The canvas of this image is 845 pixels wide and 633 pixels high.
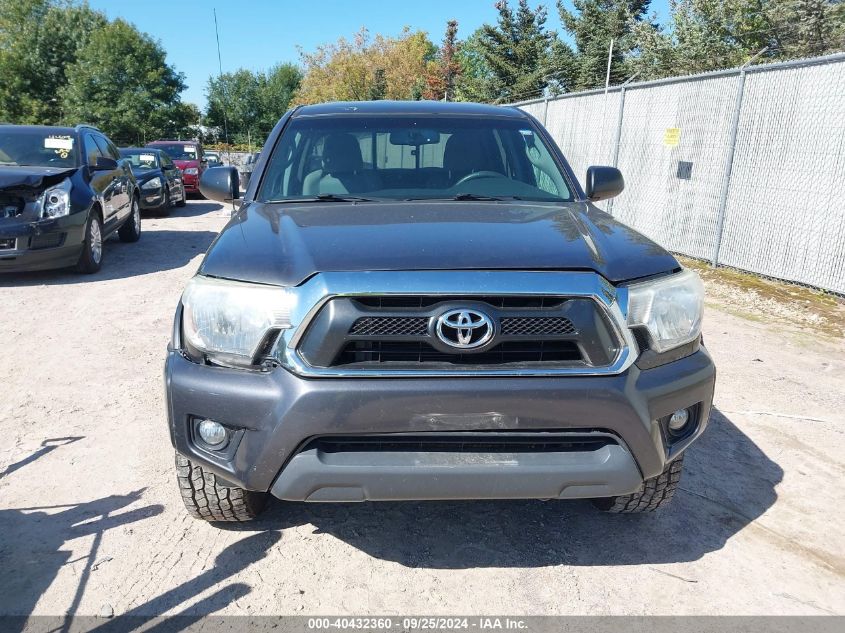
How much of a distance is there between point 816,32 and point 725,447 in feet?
114

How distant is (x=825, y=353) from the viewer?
560 centimetres

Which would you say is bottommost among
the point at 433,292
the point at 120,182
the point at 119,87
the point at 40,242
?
the point at 40,242

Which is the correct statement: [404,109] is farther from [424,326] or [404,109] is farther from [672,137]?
[672,137]

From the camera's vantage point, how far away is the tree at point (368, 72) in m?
52.5

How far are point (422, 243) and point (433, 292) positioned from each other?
0.30m

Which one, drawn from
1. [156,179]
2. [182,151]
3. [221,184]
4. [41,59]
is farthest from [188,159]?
[41,59]

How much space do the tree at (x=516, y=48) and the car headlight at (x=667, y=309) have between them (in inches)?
1809

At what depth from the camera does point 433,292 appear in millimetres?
2164

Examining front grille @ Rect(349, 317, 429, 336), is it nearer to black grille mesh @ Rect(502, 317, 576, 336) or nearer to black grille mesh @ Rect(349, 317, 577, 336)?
black grille mesh @ Rect(349, 317, 577, 336)

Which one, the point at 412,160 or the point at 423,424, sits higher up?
the point at 412,160

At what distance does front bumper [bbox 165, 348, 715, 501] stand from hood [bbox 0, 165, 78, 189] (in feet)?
19.7

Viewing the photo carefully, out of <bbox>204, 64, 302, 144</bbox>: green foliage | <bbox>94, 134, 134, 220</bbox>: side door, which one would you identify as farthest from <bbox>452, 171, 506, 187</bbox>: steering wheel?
<bbox>204, 64, 302, 144</bbox>: green foliage

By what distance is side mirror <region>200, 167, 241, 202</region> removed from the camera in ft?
12.2

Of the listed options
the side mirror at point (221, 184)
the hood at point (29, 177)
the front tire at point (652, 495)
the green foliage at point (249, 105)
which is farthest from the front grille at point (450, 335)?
the green foliage at point (249, 105)
